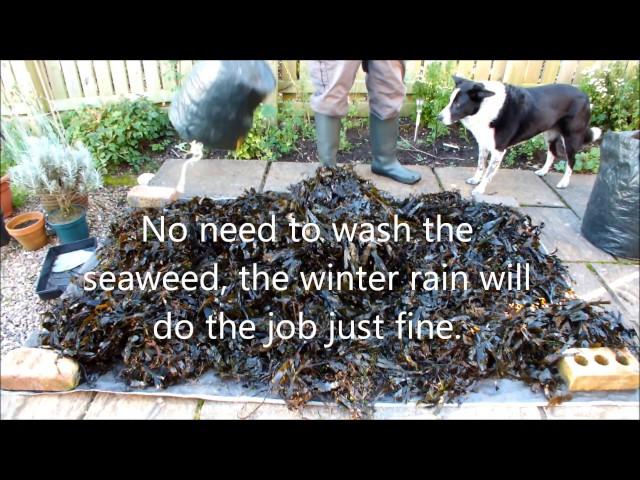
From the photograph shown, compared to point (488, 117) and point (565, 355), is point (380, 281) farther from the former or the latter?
point (488, 117)

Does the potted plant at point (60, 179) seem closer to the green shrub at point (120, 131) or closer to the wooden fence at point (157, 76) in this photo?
the green shrub at point (120, 131)

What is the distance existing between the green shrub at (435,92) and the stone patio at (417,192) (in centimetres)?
66

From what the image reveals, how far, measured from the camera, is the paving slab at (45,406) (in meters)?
1.43

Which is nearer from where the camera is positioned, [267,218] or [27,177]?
[267,218]

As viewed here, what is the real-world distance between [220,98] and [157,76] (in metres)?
2.89

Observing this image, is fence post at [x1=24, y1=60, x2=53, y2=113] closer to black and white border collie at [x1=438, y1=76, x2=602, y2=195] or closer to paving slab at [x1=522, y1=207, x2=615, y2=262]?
black and white border collie at [x1=438, y1=76, x2=602, y2=195]

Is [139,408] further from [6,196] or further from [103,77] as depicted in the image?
[103,77]

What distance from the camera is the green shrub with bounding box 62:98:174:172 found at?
313 centimetres

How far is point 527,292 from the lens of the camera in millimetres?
1856

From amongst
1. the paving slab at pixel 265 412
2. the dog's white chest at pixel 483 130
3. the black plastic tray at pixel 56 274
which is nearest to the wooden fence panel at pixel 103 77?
the black plastic tray at pixel 56 274

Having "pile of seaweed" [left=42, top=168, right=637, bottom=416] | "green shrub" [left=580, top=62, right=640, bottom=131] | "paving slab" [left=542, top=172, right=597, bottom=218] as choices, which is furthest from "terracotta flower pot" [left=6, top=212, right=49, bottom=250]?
"green shrub" [left=580, top=62, right=640, bottom=131]

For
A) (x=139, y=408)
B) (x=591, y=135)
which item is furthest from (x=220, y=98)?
(x=591, y=135)
